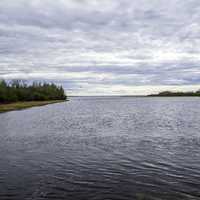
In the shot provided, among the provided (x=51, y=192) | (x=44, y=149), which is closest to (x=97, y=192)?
(x=51, y=192)

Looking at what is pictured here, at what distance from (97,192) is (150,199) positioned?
2289 mm

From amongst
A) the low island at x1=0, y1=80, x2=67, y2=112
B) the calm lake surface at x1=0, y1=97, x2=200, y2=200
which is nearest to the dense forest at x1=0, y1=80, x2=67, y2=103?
the low island at x1=0, y1=80, x2=67, y2=112

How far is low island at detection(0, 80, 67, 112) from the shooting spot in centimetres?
8847

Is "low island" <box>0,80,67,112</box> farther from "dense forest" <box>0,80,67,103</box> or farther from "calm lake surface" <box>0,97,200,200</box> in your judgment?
"calm lake surface" <box>0,97,200,200</box>

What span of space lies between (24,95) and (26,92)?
2.74m

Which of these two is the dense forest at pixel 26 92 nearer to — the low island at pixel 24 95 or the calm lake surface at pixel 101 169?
the low island at pixel 24 95

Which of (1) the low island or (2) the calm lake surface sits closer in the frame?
(2) the calm lake surface

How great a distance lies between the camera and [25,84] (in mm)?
136375

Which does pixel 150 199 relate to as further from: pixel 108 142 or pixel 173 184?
pixel 108 142

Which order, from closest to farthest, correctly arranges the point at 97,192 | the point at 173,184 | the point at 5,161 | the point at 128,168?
the point at 97,192 → the point at 173,184 → the point at 128,168 → the point at 5,161

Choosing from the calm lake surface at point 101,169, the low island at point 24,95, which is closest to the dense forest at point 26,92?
the low island at point 24,95

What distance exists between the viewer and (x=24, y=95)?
120m


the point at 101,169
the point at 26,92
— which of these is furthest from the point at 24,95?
the point at 101,169

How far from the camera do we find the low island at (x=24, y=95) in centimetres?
8847
